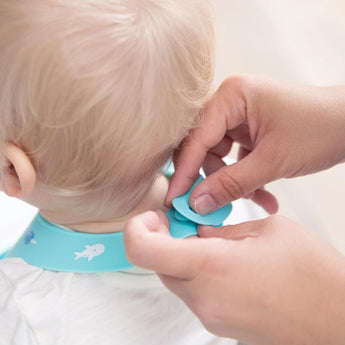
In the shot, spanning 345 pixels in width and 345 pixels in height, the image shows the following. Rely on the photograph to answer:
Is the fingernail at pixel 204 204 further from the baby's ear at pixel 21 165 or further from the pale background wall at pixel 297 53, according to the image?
the pale background wall at pixel 297 53

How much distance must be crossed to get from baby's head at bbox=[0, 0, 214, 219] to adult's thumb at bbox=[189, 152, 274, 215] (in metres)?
0.11

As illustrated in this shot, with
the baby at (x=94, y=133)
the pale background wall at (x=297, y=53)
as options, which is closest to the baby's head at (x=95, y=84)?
the baby at (x=94, y=133)

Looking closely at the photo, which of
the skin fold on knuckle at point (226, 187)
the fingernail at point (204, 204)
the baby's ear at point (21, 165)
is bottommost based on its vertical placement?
the fingernail at point (204, 204)

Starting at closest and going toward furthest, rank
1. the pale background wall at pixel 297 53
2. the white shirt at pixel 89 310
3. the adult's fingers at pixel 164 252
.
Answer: the adult's fingers at pixel 164 252 < the white shirt at pixel 89 310 < the pale background wall at pixel 297 53

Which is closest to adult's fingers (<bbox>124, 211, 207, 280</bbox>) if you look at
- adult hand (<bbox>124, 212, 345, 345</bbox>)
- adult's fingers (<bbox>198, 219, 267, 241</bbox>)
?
adult hand (<bbox>124, 212, 345, 345</bbox>)

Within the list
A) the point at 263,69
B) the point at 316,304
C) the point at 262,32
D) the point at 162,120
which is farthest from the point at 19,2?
the point at 262,32

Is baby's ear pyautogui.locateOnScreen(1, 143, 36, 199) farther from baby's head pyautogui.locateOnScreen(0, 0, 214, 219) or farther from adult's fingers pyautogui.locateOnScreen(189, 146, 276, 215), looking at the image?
adult's fingers pyautogui.locateOnScreen(189, 146, 276, 215)

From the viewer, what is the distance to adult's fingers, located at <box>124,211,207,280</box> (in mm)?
528

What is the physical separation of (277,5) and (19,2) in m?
1.39

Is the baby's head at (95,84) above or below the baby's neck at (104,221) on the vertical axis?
above

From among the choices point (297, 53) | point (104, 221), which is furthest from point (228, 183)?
point (297, 53)

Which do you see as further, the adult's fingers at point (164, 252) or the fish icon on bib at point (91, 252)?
the fish icon on bib at point (91, 252)

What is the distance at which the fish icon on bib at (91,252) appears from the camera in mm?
715

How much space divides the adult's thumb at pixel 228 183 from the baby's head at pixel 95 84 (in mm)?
108
